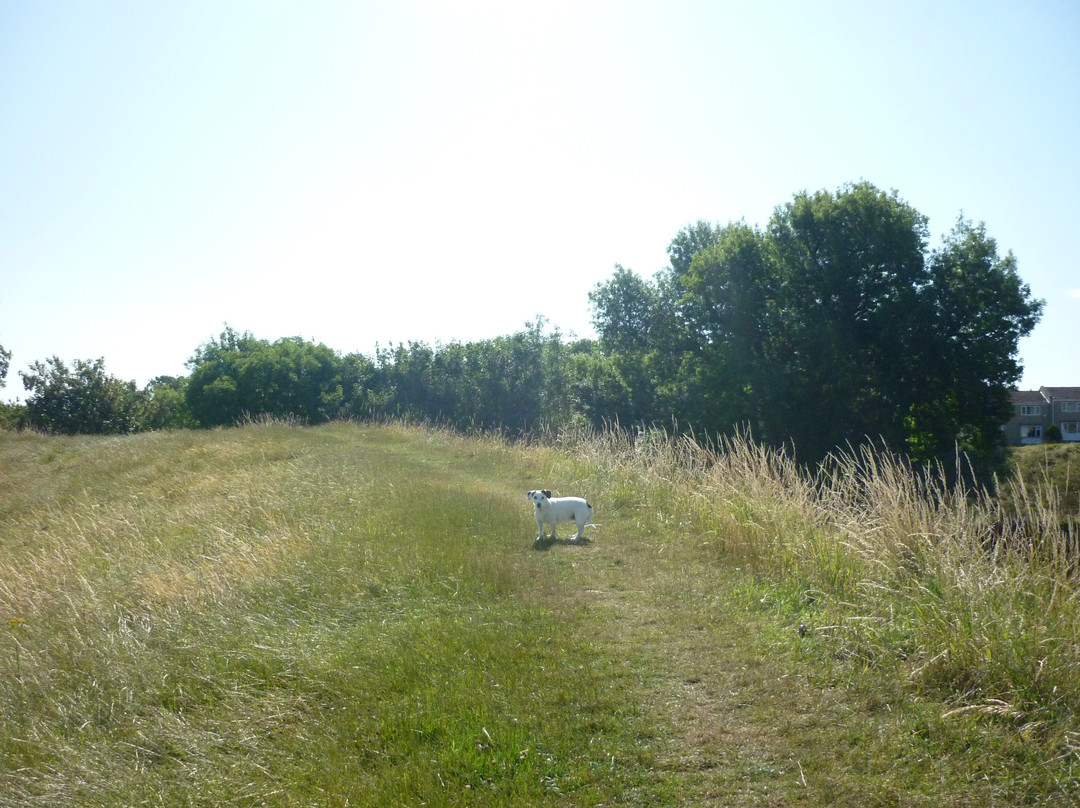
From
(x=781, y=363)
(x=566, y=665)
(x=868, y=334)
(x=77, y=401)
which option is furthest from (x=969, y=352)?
(x=77, y=401)

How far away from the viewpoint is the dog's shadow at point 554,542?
10422mm

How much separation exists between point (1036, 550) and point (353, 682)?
17.3 feet

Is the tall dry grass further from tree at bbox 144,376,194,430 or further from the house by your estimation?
the house

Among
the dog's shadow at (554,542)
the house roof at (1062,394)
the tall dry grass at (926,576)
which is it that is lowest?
the dog's shadow at (554,542)

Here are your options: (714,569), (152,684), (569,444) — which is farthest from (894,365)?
(152,684)

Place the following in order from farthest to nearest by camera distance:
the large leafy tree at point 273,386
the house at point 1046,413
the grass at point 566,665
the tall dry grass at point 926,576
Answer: the house at point 1046,413 → the large leafy tree at point 273,386 → the tall dry grass at point 926,576 → the grass at point 566,665

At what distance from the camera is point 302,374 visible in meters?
40.7

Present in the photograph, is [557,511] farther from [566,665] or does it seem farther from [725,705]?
[725,705]

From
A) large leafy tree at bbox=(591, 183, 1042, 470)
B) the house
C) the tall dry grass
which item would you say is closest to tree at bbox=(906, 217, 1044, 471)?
large leafy tree at bbox=(591, 183, 1042, 470)

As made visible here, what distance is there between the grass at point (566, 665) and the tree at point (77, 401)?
35.1 meters

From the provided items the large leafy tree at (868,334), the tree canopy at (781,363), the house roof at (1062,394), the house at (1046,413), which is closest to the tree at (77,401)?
the tree canopy at (781,363)

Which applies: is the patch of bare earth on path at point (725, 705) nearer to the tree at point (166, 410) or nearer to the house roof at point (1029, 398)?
the tree at point (166, 410)

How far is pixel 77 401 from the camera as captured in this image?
41469 mm

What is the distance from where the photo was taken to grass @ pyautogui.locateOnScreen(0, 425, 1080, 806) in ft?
14.0
